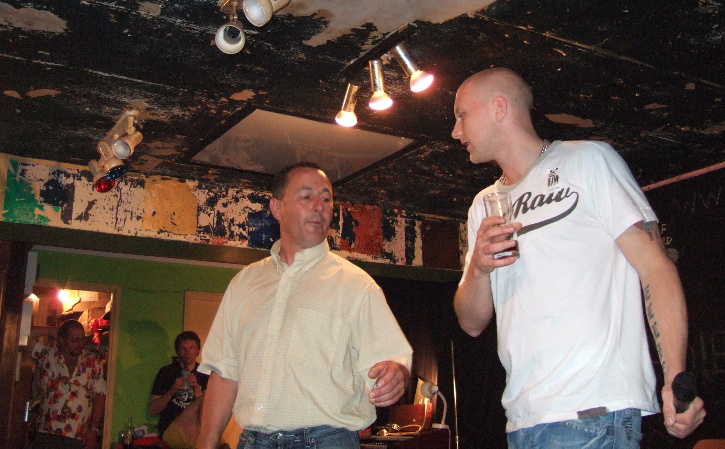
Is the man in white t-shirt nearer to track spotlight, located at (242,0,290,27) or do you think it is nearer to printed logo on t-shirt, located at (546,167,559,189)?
printed logo on t-shirt, located at (546,167,559,189)

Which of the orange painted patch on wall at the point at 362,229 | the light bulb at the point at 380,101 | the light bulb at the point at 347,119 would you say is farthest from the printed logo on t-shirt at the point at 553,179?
the orange painted patch on wall at the point at 362,229

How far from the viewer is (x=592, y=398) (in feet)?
4.93

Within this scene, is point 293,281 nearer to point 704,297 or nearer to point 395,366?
point 395,366

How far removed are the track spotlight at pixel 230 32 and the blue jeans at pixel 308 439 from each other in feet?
4.92

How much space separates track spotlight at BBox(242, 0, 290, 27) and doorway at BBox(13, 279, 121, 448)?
435cm

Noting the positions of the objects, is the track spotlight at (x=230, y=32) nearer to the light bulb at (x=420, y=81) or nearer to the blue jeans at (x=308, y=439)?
the light bulb at (x=420, y=81)

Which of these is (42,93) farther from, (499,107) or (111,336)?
(111,336)

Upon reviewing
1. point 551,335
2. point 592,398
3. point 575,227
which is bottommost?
point 592,398

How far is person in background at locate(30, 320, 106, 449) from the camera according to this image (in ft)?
17.1

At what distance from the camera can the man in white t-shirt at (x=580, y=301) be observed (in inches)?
58.9

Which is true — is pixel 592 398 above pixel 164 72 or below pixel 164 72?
below

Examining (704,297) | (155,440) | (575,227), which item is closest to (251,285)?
(575,227)

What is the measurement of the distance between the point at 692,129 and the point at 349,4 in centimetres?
251

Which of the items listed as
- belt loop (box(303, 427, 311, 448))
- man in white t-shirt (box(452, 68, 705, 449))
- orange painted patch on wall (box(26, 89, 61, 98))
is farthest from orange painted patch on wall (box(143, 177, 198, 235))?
man in white t-shirt (box(452, 68, 705, 449))
